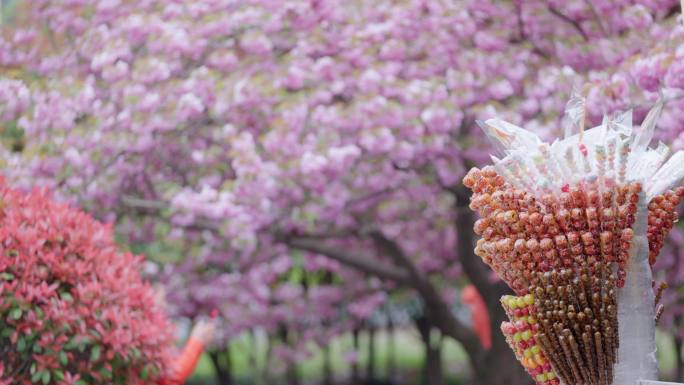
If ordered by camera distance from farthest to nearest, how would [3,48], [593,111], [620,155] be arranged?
[3,48], [593,111], [620,155]

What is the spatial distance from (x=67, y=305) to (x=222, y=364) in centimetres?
1044

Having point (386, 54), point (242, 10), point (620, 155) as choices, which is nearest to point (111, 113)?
point (242, 10)

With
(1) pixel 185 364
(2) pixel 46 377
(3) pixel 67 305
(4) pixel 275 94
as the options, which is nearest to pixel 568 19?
(4) pixel 275 94

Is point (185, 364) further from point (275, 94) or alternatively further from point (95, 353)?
point (275, 94)

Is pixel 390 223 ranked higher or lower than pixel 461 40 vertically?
lower

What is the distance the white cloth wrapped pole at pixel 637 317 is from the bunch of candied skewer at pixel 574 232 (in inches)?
0.6

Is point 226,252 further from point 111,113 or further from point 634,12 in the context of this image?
point 634,12

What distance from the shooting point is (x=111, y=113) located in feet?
24.5

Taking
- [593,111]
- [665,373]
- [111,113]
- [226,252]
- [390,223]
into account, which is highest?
[593,111]

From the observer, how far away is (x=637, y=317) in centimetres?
345

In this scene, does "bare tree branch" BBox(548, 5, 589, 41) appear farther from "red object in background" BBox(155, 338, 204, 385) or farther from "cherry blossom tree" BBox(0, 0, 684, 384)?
"red object in background" BBox(155, 338, 204, 385)

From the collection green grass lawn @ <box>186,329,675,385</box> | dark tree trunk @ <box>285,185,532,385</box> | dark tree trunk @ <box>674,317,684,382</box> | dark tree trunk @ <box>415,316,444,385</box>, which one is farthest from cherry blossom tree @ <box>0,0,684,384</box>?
green grass lawn @ <box>186,329,675,385</box>

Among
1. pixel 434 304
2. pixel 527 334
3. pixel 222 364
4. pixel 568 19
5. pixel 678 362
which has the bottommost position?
pixel 222 364

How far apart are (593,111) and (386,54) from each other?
179 centimetres
